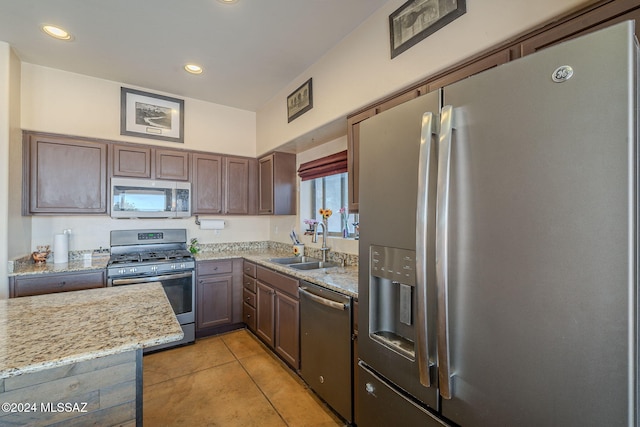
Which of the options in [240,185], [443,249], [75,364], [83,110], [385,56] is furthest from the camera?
[240,185]

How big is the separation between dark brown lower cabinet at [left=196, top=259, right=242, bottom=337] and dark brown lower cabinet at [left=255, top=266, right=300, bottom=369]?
→ 1.60 feet

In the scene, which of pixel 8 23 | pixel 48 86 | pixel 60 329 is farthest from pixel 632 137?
pixel 48 86

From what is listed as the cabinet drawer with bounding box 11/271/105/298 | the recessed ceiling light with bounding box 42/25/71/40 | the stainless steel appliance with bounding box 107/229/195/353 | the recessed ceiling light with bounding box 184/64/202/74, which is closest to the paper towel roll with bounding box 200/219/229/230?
the stainless steel appliance with bounding box 107/229/195/353

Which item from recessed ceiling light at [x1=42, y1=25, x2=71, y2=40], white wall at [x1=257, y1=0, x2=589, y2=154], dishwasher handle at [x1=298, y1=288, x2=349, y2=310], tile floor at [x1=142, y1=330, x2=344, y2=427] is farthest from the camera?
recessed ceiling light at [x1=42, y1=25, x2=71, y2=40]

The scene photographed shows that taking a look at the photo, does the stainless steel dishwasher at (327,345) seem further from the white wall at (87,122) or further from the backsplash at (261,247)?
the white wall at (87,122)

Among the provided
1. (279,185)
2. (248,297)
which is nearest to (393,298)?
(248,297)

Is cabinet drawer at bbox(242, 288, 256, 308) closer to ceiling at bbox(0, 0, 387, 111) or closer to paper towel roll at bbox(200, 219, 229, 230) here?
paper towel roll at bbox(200, 219, 229, 230)

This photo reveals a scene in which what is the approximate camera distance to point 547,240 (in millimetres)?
760

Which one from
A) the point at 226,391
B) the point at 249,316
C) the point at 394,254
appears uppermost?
the point at 394,254

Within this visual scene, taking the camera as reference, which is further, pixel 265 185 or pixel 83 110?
pixel 265 185

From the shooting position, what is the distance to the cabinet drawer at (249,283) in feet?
10.5

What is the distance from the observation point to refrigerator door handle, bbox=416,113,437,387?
3.25ft

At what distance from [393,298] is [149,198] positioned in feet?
9.95

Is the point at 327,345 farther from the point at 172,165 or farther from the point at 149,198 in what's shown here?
the point at 172,165
